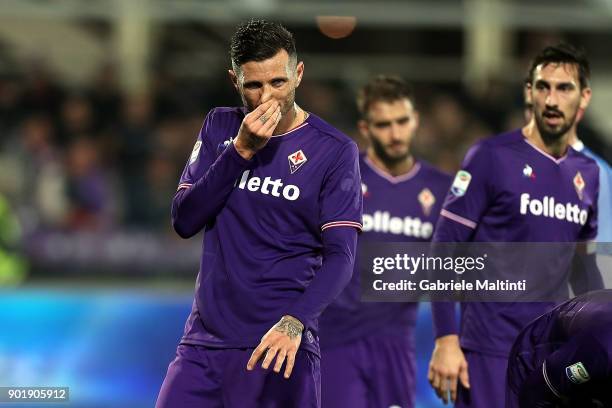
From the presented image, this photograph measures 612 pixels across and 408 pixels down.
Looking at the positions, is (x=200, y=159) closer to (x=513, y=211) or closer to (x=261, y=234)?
(x=261, y=234)

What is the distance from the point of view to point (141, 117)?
11.1 metres

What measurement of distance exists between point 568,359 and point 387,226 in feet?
7.54

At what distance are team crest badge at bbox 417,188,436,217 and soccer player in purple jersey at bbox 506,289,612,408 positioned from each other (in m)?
1.85

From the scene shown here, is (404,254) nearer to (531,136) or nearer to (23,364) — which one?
(531,136)

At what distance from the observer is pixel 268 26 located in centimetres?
413

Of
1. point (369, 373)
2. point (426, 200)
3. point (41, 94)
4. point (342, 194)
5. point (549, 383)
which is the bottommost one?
point (549, 383)

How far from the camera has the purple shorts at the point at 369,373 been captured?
5.84 metres

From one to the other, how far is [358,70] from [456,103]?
1.89 meters

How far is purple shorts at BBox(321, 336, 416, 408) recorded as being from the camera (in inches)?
230

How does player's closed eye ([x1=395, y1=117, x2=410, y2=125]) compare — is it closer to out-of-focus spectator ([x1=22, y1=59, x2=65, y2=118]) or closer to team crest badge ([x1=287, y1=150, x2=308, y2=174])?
team crest badge ([x1=287, y1=150, x2=308, y2=174])

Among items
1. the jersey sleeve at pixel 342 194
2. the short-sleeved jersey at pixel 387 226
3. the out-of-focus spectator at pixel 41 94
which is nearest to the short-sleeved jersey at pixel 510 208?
the short-sleeved jersey at pixel 387 226

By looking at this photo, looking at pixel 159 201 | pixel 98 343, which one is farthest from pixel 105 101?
pixel 98 343

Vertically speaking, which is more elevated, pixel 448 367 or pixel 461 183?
pixel 461 183

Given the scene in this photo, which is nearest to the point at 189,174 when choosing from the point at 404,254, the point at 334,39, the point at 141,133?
the point at 404,254
